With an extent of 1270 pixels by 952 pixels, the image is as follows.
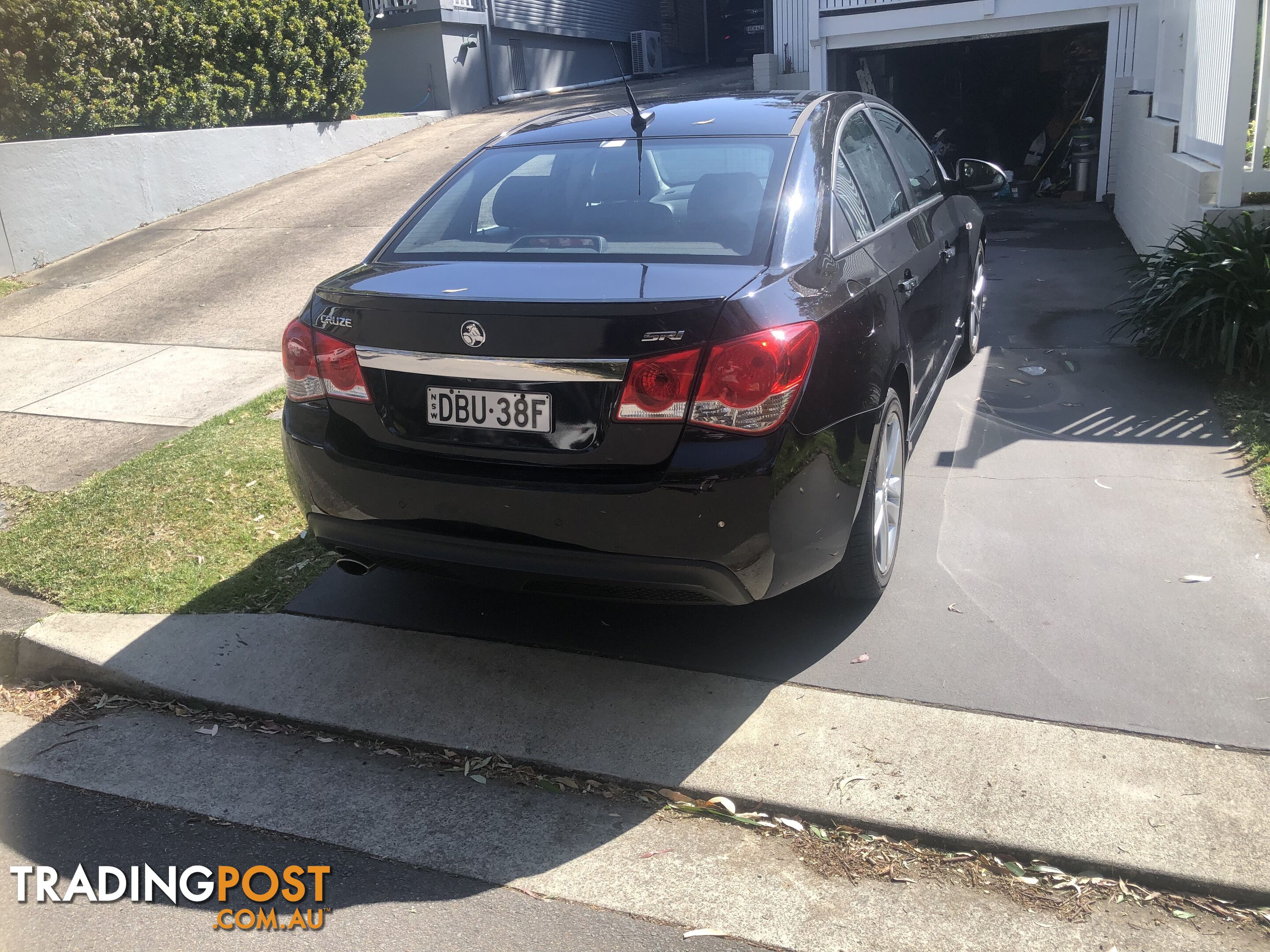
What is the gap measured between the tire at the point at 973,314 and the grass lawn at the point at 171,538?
148 inches

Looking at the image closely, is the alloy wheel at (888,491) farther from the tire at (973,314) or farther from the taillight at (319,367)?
the tire at (973,314)

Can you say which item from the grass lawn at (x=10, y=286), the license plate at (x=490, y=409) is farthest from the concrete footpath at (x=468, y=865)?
the grass lawn at (x=10, y=286)

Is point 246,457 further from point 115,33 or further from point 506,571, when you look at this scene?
point 115,33

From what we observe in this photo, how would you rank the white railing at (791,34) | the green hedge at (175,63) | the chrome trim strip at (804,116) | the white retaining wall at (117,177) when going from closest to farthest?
the chrome trim strip at (804,116) < the white retaining wall at (117,177) < the green hedge at (175,63) < the white railing at (791,34)

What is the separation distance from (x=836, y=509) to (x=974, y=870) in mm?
1068

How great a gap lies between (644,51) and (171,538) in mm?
23523

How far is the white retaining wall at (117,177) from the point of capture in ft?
33.6

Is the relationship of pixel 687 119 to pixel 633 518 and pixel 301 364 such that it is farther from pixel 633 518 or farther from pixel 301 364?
pixel 633 518

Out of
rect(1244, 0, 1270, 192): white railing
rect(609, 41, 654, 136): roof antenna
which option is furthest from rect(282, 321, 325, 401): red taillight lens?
rect(1244, 0, 1270, 192): white railing

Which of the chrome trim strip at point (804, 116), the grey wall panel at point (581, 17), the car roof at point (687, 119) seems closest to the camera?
the chrome trim strip at point (804, 116)

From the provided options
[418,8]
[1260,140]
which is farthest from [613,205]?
[418,8]

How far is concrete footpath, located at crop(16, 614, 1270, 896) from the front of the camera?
276cm

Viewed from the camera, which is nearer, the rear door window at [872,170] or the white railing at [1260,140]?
the rear door window at [872,170]

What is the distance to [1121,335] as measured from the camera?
707 centimetres
